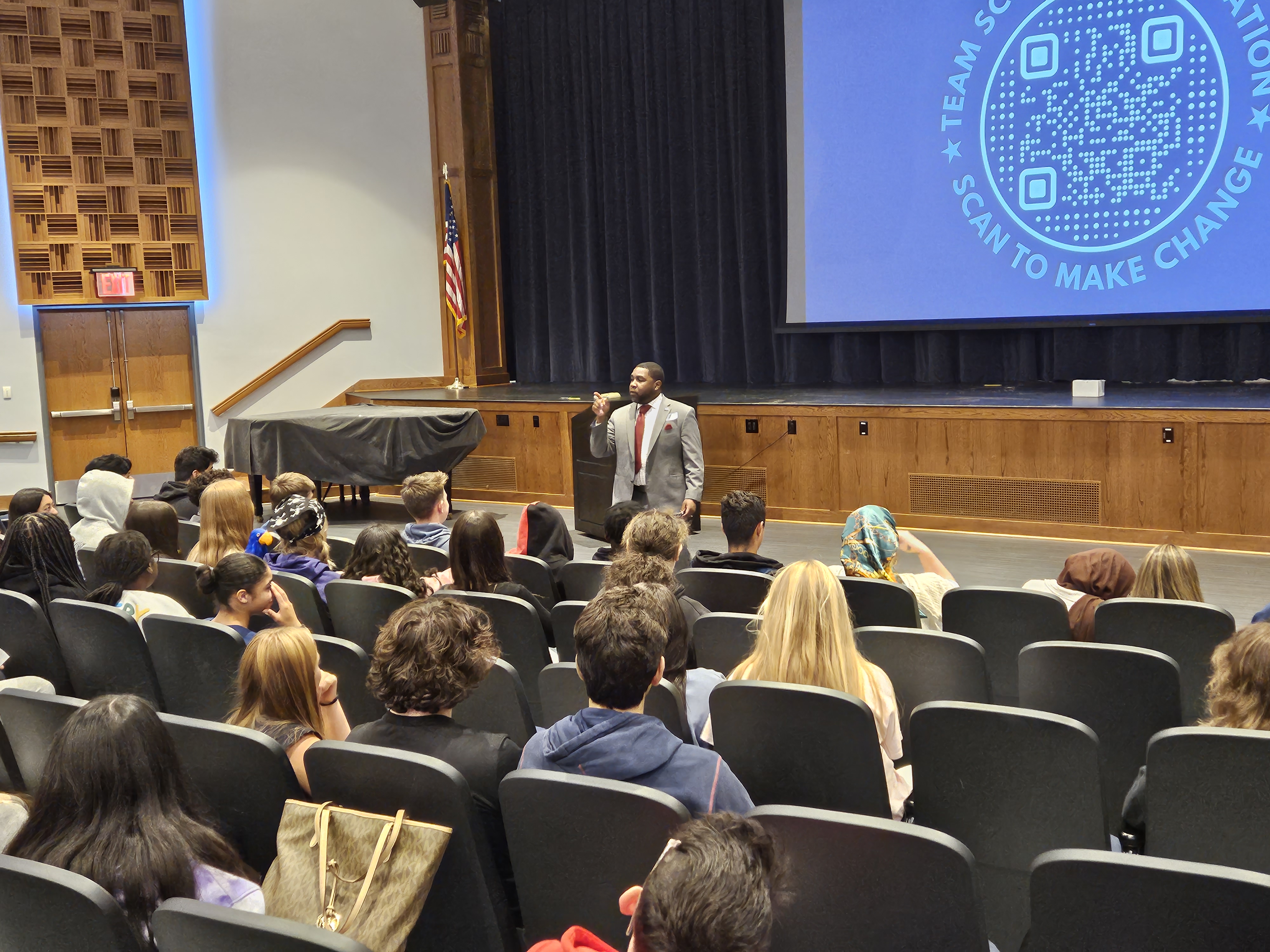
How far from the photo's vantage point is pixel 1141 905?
1.40 m

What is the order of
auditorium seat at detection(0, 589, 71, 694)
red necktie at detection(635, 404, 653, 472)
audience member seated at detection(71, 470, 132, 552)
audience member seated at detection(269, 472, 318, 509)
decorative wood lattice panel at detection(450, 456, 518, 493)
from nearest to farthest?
1. auditorium seat at detection(0, 589, 71, 694)
2. audience member seated at detection(269, 472, 318, 509)
3. audience member seated at detection(71, 470, 132, 552)
4. red necktie at detection(635, 404, 653, 472)
5. decorative wood lattice panel at detection(450, 456, 518, 493)

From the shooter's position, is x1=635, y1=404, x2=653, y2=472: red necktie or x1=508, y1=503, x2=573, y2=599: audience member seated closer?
x1=508, y1=503, x2=573, y2=599: audience member seated

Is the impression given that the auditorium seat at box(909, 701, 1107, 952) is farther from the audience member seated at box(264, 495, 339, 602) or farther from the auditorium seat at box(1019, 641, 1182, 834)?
the audience member seated at box(264, 495, 339, 602)

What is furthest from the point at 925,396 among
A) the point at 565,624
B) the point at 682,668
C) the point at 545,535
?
the point at 682,668

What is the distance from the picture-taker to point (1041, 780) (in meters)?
2.03

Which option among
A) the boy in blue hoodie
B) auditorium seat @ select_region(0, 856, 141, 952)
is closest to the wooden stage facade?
the boy in blue hoodie

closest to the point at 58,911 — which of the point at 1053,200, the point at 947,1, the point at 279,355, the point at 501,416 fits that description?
the point at 501,416

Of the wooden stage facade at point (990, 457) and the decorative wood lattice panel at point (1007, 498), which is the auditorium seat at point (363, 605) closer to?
the wooden stage facade at point (990, 457)

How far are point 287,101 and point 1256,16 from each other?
7.90 metres

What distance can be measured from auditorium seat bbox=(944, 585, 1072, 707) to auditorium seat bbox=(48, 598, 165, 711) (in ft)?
7.52

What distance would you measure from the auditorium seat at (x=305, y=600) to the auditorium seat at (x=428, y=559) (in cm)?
46

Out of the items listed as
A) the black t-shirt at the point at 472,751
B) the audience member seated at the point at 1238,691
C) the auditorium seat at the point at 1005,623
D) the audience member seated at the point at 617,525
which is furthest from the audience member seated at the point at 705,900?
the audience member seated at the point at 617,525

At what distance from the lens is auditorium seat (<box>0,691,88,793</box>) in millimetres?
2293

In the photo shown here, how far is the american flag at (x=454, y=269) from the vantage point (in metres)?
10.6
